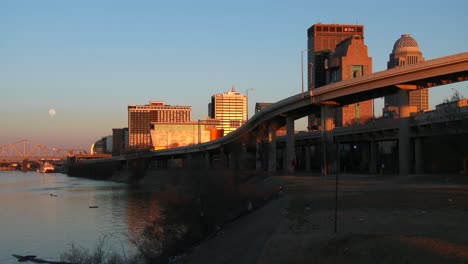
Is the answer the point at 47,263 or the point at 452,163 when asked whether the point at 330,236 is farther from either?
the point at 452,163

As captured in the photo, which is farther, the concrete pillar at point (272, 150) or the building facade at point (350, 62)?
the building facade at point (350, 62)

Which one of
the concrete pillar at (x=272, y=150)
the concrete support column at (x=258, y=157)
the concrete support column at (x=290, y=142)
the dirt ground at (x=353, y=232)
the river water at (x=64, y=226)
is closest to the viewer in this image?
the dirt ground at (x=353, y=232)

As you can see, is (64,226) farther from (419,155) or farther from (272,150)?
(272,150)

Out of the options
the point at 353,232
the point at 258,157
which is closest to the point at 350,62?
the point at 258,157

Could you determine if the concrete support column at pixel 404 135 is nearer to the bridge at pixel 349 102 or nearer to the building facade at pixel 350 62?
the bridge at pixel 349 102

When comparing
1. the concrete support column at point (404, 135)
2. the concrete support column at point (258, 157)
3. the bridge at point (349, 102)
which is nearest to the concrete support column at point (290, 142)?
the bridge at point (349, 102)

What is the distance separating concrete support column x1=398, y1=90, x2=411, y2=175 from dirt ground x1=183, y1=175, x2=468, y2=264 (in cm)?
2756

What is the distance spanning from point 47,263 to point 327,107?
165 ft

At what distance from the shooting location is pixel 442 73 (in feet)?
180

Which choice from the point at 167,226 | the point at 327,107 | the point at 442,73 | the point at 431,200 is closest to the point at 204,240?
the point at 167,226

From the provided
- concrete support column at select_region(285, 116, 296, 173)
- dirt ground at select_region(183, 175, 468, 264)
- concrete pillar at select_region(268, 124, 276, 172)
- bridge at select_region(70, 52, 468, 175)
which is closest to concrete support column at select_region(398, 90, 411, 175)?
bridge at select_region(70, 52, 468, 175)

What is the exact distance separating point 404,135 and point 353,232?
46.2m

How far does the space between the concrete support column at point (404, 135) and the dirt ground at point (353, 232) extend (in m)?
27.6

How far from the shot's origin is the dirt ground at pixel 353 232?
1611cm
